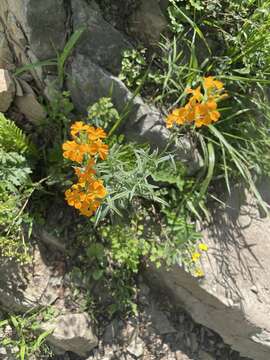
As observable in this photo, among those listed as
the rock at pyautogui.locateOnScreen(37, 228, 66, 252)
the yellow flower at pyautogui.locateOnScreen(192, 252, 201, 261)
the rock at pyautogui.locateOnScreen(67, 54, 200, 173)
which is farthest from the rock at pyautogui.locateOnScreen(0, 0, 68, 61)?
the yellow flower at pyautogui.locateOnScreen(192, 252, 201, 261)

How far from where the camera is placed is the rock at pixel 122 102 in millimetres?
2646

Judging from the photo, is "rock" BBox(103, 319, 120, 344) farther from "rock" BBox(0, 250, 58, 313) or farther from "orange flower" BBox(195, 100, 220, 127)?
"orange flower" BBox(195, 100, 220, 127)

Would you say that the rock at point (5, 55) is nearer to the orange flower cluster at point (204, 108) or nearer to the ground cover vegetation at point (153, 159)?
the ground cover vegetation at point (153, 159)

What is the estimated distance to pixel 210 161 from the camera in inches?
108

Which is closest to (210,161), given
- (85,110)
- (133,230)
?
(133,230)

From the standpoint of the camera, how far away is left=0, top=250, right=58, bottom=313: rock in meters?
2.84

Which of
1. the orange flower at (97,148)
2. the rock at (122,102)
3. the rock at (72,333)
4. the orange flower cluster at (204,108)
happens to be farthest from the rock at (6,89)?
the rock at (72,333)

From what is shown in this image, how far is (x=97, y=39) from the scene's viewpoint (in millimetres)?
2613

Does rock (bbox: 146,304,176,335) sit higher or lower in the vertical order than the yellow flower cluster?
lower

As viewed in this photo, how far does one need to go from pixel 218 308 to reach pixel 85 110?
1956 mm

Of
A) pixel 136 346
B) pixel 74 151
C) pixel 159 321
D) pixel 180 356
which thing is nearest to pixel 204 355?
pixel 180 356

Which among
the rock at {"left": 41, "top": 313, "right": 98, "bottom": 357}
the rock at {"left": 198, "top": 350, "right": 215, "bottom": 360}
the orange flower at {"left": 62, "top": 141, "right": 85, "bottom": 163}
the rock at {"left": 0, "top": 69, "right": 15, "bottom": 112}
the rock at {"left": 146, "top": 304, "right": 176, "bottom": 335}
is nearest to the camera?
the orange flower at {"left": 62, "top": 141, "right": 85, "bottom": 163}

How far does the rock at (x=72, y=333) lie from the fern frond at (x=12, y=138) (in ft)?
4.42

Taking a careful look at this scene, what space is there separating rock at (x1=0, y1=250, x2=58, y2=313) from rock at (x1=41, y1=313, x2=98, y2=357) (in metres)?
0.18
